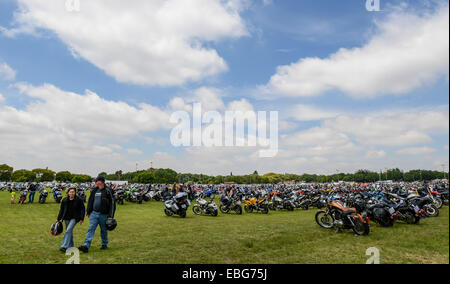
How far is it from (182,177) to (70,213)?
112m

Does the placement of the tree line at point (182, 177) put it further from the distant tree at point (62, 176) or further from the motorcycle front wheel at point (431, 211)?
the motorcycle front wheel at point (431, 211)

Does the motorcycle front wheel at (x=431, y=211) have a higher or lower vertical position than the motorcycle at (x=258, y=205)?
higher

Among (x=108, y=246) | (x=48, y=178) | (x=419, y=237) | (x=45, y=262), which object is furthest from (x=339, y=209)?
(x=48, y=178)

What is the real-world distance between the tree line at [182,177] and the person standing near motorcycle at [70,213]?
84.6 meters

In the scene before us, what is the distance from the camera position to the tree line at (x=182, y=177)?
103500 millimetres

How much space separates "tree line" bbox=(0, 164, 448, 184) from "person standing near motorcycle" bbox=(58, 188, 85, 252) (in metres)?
84.6

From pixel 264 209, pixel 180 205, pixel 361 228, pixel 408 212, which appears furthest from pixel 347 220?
pixel 180 205

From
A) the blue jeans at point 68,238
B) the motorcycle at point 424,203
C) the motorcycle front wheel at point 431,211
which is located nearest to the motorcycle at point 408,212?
the motorcycle at point 424,203

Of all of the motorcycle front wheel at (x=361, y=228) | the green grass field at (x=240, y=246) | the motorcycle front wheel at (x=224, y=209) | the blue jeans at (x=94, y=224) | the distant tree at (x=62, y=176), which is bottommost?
the distant tree at (x=62, y=176)

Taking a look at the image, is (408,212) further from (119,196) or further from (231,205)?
(119,196)

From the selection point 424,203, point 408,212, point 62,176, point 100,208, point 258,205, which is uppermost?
point 100,208

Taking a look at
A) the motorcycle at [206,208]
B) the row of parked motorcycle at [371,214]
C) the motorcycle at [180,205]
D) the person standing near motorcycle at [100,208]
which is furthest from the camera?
the motorcycle at [206,208]

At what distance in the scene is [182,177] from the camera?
385 feet
